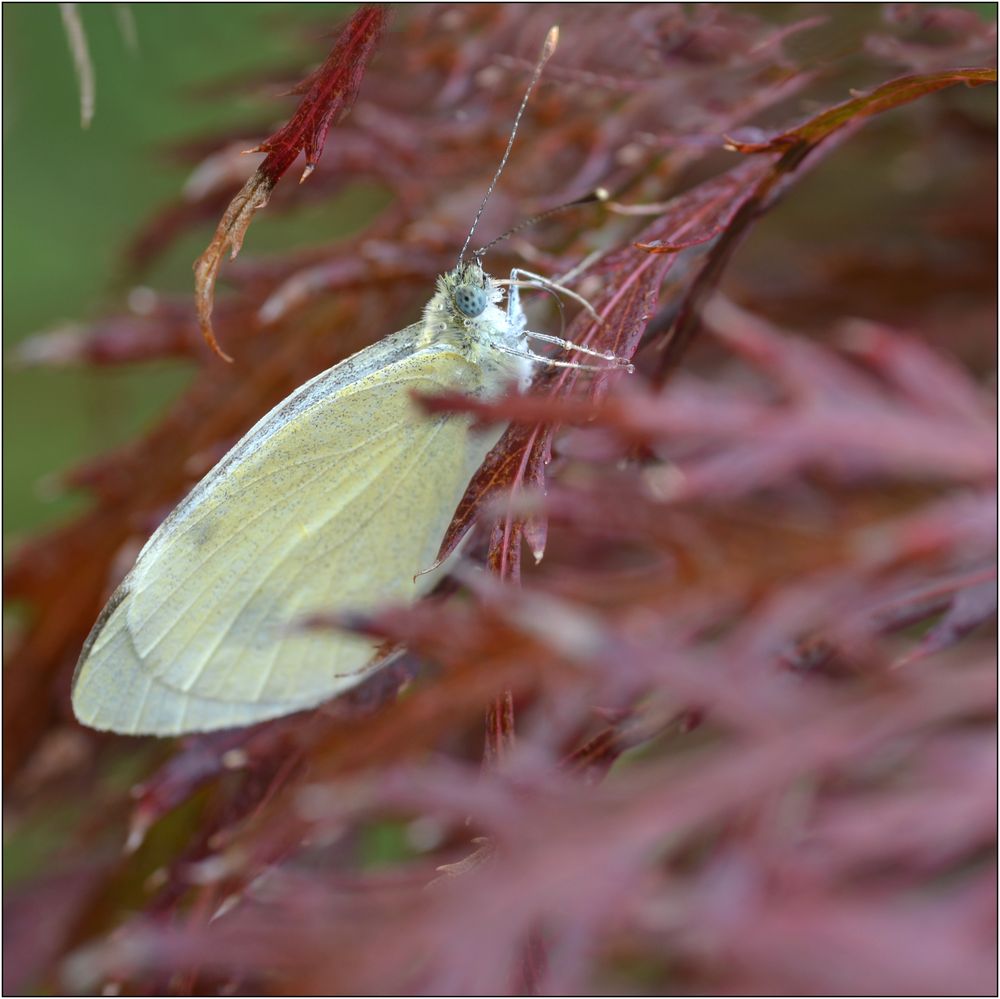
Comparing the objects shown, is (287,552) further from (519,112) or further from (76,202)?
(76,202)

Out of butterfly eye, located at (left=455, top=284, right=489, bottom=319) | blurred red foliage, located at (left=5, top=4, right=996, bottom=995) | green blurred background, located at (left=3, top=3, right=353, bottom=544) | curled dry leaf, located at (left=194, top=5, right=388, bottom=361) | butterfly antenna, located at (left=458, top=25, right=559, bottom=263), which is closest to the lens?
blurred red foliage, located at (left=5, top=4, right=996, bottom=995)

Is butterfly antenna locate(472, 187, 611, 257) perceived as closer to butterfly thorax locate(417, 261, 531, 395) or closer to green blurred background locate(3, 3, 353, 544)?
butterfly thorax locate(417, 261, 531, 395)

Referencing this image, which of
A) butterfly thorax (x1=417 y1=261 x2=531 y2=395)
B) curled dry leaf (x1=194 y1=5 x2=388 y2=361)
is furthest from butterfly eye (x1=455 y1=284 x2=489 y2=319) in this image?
curled dry leaf (x1=194 y1=5 x2=388 y2=361)

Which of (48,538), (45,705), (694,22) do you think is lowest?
(45,705)

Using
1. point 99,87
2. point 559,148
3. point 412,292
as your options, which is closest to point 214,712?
point 412,292

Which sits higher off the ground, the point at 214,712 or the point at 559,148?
the point at 559,148

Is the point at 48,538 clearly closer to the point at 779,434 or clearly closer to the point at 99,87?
the point at 779,434

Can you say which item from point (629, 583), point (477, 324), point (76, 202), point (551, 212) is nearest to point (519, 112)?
point (551, 212)
